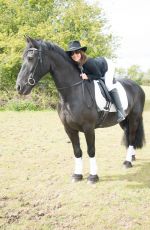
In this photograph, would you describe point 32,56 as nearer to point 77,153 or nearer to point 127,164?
point 77,153

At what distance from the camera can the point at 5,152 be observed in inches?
333

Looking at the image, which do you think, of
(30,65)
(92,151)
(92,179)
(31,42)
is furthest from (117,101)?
(31,42)

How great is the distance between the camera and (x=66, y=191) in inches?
221

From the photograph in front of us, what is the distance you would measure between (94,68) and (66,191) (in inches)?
82.5

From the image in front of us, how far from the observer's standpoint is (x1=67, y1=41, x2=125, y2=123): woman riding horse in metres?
5.43

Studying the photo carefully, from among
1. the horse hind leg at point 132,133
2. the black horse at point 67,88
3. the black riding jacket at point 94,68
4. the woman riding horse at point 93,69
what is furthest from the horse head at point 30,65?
the horse hind leg at point 132,133

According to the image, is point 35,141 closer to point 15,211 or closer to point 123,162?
point 123,162

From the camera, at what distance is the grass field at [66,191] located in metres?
4.47

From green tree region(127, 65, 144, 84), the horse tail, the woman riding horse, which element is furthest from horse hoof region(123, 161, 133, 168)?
green tree region(127, 65, 144, 84)

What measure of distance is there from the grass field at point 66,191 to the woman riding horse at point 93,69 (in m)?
1.33

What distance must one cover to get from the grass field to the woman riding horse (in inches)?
52.2

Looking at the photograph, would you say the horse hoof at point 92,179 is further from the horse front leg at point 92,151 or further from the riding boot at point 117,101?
the riding boot at point 117,101

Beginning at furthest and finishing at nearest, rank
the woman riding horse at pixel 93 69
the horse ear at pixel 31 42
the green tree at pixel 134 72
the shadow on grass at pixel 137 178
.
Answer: the green tree at pixel 134 72 → the shadow on grass at pixel 137 178 → the woman riding horse at pixel 93 69 → the horse ear at pixel 31 42

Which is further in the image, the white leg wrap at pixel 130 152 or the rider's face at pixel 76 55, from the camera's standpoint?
the white leg wrap at pixel 130 152
